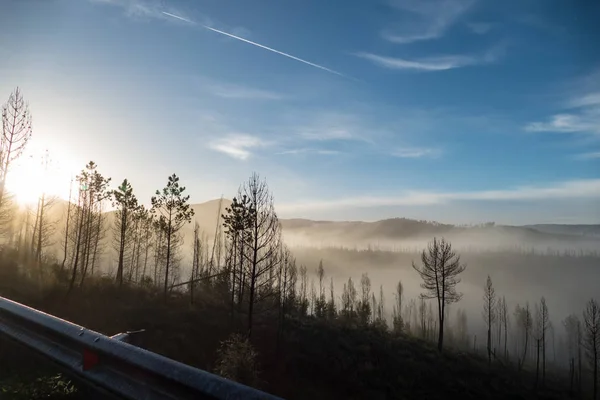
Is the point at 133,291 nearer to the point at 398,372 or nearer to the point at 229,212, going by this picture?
the point at 229,212

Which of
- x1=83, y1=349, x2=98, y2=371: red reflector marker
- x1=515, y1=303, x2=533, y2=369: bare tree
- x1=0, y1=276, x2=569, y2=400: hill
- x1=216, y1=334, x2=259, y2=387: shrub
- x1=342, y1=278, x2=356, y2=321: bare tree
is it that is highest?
x1=83, y1=349, x2=98, y2=371: red reflector marker

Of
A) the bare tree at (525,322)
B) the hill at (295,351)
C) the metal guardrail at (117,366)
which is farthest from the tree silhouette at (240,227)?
the bare tree at (525,322)

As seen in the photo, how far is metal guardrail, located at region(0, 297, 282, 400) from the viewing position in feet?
8.63

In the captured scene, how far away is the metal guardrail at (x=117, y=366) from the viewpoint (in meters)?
2.63

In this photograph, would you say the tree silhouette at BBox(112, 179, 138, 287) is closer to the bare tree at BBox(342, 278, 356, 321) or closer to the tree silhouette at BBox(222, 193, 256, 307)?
the tree silhouette at BBox(222, 193, 256, 307)

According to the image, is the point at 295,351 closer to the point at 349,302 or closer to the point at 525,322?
the point at 349,302

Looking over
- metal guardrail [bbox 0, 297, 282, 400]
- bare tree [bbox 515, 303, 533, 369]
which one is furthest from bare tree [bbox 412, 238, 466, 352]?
metal guardrail [bbox 0, 297, 282, 400]

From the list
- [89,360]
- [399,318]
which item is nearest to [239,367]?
[89,360]

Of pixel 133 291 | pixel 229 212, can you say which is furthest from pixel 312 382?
pixel 133 291

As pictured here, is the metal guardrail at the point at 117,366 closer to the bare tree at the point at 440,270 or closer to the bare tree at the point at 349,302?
the bare tree at the point at 440,270

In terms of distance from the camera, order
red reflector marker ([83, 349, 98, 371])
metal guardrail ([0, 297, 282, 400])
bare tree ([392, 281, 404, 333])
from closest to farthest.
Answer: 1. metal guardrail ([0, 297, 282, 400])
2. red reflector marker ([83, 349, 98, 371])
3. bare tree ([392, 281, 404, 333])

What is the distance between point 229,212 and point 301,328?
15.1 meters

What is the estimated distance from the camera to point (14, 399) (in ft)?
11.7

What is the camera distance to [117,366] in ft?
11.0
